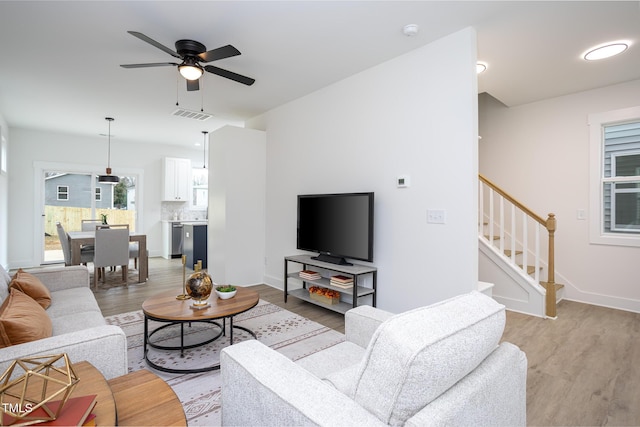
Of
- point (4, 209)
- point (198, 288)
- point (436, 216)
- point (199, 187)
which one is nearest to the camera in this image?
point (198, 288)

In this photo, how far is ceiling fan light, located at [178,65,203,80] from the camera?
2747 millimetres

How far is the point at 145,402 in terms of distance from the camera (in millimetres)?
1096

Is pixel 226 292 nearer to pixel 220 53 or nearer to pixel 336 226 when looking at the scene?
pixel 336 226

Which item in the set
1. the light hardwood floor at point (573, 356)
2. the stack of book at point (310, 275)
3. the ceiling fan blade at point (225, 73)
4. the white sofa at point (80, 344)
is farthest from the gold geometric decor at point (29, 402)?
the stack of book at point (310, 275)

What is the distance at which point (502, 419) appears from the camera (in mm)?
1141

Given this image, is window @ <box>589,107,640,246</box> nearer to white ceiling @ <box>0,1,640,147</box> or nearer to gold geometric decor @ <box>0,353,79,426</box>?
white ceiling @ <box>0,1,640,147</box>

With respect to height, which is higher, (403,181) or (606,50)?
(606,50)

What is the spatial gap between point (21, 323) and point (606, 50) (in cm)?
475

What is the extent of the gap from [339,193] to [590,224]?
3182 mm

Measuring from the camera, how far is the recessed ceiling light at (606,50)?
2874mm

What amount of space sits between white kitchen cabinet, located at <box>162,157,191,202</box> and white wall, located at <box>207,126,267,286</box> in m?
3.06

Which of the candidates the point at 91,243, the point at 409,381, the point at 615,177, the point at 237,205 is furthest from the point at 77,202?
the point at 615,177

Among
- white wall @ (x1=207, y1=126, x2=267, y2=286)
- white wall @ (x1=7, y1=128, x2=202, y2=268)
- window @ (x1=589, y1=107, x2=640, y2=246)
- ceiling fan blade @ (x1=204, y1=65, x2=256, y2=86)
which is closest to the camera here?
ceiling fan blade @ (x1=204, y1=65, x2=256, y2=86)

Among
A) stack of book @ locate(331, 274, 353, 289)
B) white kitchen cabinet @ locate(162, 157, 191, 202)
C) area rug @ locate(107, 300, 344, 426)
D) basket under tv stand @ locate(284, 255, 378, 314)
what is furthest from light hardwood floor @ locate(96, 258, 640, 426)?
white kitchen cabinet @ locate(162, 157, 191, 202)
